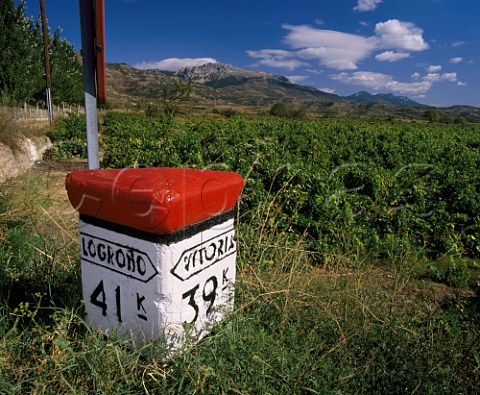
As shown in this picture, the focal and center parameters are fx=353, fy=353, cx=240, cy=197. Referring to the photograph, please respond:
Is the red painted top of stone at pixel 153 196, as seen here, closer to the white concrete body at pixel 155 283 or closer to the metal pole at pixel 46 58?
the white concrete body at pixel 155 283

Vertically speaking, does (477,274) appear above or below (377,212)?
below

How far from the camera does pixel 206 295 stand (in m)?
1.65

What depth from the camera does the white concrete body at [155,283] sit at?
144 centimetres

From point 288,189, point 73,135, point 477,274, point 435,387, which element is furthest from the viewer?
point 73,135

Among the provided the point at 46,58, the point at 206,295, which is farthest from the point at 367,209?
the point at 46,58

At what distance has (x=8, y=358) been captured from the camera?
4.86ft

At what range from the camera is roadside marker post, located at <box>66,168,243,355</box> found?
1391 mm

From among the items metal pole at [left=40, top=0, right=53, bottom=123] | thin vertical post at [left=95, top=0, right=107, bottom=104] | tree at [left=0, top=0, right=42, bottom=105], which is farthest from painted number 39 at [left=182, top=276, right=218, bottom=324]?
metal pole at [left=40, top=0, right=53, bottom=123]

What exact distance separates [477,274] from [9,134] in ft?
30.8

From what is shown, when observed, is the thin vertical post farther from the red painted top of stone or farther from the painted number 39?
the painted number 39

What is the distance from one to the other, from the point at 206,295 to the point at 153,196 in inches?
23.2

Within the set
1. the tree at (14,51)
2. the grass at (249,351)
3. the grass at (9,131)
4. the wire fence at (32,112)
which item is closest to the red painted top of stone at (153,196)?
the grass at (249,351)

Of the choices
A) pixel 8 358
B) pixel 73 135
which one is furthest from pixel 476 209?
pixel 73 135

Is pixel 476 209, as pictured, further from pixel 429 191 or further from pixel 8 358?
pixel 8 358
